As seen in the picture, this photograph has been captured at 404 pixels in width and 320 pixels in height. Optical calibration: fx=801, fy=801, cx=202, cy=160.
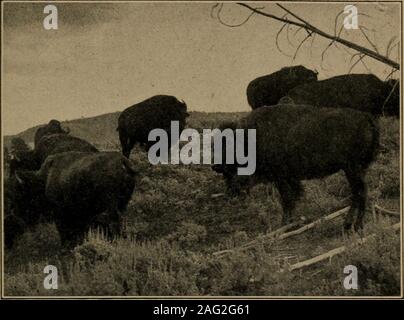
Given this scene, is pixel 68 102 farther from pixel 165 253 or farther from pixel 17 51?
pixel 165 253

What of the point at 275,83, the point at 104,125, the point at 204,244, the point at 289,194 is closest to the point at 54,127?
the point at 104,125

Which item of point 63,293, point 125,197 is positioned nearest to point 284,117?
point 125,197

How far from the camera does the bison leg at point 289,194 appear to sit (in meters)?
8.00

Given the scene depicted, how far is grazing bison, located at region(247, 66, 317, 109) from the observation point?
8367 millimetres

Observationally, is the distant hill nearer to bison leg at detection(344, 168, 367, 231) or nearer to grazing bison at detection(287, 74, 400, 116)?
grazing bison at detection(287, 74, 400, 116)

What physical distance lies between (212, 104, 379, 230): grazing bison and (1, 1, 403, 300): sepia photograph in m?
0.01

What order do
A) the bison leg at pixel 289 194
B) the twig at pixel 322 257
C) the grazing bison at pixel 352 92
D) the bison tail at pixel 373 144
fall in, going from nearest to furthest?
the twig at pixel 322 257 < the bison tail at pixel 373 144 < the bison leg at pixel 289 194 < the grazing bison at pixel 352 92

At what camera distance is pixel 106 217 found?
7.88 metres

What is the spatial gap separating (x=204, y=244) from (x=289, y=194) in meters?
1.00

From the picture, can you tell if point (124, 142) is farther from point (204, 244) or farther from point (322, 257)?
point (322, 257)

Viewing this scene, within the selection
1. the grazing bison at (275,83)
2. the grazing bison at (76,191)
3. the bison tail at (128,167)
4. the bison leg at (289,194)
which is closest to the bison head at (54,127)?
the grazing bison at (76,191)

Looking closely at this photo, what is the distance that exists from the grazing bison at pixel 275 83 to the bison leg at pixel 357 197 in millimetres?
1219

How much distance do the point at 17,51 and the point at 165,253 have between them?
8.40 ft

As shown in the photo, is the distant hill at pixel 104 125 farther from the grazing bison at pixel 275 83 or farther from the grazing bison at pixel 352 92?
the grazing bison at pixel 352 92
